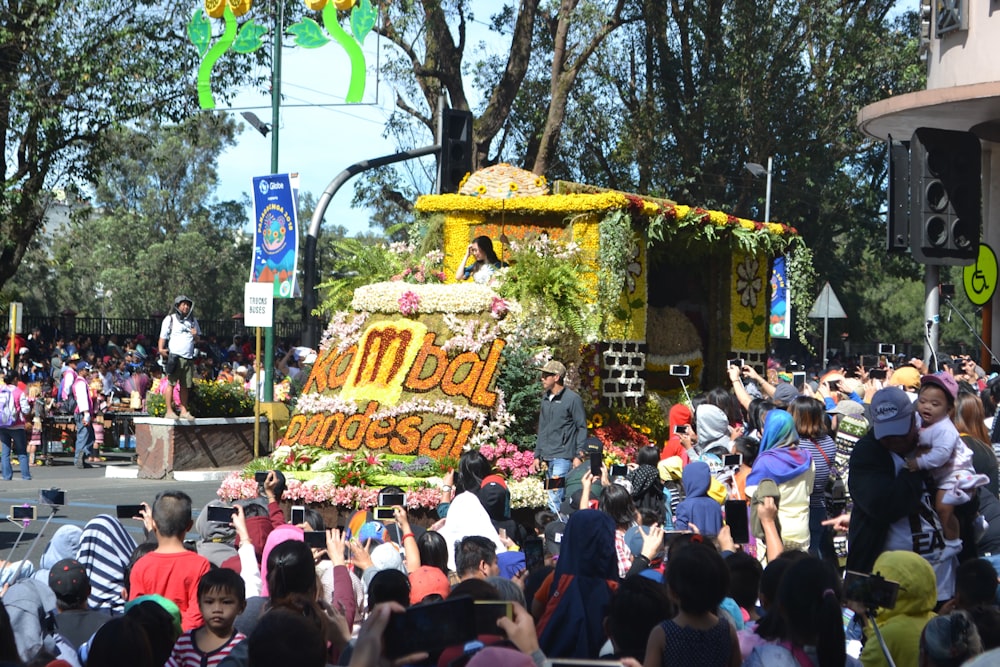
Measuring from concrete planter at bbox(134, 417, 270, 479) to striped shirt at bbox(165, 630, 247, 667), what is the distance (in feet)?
49.2

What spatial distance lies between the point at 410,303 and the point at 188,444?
20.4ft

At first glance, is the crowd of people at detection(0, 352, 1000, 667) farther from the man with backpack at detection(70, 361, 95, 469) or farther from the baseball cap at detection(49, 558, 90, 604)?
the man with backpack at detection(70, 361, 95, 469)

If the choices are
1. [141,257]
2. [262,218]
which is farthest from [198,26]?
[141,257]

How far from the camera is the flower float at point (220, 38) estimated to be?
23500mm

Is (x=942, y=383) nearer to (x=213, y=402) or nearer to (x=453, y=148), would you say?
(x=453, y=148)

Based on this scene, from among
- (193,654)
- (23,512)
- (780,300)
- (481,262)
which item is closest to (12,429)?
(481,262)

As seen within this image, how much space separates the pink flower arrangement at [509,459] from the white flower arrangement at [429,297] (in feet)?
5.51

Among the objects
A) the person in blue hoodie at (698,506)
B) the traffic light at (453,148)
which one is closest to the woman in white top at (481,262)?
the traffic light at (453,148)

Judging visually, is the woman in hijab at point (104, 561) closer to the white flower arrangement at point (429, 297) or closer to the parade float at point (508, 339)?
the parade float at point (508, 339)

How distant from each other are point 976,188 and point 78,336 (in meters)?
25.9

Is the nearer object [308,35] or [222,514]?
[222,514]

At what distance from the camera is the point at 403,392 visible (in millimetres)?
14719

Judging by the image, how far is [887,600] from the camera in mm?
4766

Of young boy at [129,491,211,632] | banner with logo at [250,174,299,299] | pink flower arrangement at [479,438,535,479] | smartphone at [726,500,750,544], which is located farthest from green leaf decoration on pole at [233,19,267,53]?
smartphone at [726,500,750,544]
